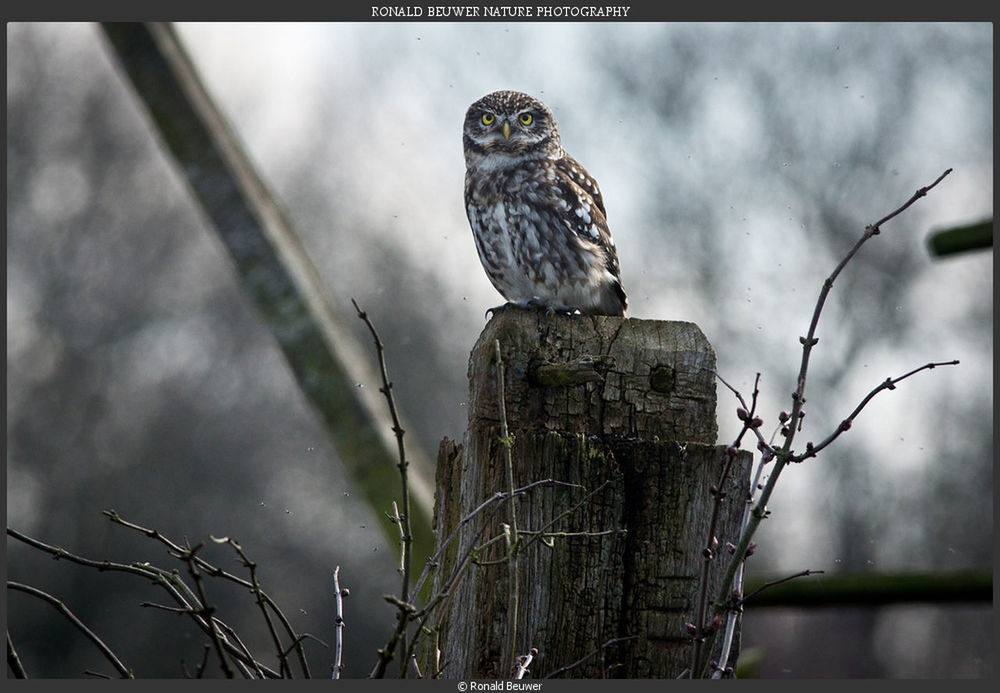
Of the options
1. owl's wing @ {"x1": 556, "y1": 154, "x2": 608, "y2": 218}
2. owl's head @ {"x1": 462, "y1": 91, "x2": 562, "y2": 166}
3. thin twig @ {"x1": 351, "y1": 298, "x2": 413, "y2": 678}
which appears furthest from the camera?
owl's head @ {"x1": 462, "y1": 91, "x2": 562, "y2": 166}

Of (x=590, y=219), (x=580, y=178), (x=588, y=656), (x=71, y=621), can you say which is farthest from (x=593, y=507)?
(x=580, y=178)

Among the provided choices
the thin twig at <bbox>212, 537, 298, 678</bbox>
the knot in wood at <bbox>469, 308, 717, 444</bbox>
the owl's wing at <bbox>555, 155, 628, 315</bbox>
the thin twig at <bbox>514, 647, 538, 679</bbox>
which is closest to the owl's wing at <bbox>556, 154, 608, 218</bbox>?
the owl's wing at <bbox>555, 155, 628, 315</bbox>

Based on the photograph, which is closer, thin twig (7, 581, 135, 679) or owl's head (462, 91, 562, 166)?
thin twig (7, 581, 135, 679)

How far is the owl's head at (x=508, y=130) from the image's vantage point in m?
4.96

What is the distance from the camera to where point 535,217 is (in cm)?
445

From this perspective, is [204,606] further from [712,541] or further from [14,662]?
[712,541]

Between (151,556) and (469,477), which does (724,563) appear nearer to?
(469,477)

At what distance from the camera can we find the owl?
14.3 ft

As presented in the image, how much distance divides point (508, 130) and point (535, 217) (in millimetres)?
746

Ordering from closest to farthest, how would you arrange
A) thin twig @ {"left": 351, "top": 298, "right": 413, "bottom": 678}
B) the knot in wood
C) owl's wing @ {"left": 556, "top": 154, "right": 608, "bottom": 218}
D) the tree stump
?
thin twig @ {"left": 351, "top": 298, "right": 413, "bottom": 678} → the tree stump → the knot in wood → owl's wing @ {"left": 556, "top": 154, "right": 608, "bottom": 218}

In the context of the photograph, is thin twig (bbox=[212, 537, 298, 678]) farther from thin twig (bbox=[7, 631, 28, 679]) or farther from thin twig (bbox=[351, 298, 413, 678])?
thin twig (bbox=[7, 631, 28, 679])

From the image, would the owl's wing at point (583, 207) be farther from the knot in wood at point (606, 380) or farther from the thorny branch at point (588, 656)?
the thorny branch at point (588, 656)

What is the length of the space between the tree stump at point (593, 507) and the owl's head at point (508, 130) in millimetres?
2837

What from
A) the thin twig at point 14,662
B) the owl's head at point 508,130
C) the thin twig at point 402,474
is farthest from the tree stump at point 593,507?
the owl's head at point 508,130
